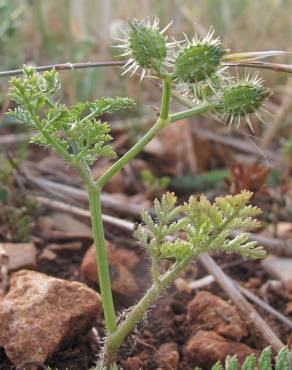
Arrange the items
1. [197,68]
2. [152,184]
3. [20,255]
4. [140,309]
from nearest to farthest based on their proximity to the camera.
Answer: [197,68] → [140,309] → [20,255] → [152,184]

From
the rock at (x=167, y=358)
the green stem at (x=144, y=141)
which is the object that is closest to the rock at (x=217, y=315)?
the rock at (x=167, y=358)

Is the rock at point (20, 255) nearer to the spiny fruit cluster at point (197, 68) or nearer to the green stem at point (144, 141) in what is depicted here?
the green stem at point (144, 141)

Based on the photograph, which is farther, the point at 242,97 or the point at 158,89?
the point at 158,89

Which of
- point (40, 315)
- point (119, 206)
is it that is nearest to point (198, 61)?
point (40, 315)

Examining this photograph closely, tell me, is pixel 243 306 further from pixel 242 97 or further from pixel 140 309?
pixel 242 97

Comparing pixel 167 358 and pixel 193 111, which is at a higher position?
pixel 193 111

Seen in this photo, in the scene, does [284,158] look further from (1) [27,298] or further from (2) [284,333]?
(1) [27,298]

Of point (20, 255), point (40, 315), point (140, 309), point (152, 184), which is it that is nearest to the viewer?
point (140, 309)

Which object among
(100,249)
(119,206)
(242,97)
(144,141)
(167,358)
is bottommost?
(167,358)

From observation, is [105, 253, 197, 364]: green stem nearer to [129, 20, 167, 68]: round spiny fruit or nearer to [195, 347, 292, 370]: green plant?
[195, 347, 292, 370]: green plant
